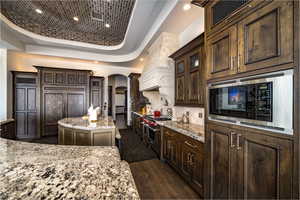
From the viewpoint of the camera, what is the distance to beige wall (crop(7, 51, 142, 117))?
437 centimetres

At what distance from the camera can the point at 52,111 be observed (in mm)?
4676

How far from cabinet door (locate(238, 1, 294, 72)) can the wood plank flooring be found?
1.91 m

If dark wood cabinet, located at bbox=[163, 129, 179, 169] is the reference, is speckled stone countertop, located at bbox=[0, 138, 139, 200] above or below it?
above

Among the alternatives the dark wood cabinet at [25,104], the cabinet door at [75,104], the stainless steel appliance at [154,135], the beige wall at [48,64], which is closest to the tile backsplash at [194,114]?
the stainless steel appliance at [154,135]

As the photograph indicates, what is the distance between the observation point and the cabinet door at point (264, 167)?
0.86 meters

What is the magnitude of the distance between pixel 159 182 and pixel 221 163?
1271 millimetres

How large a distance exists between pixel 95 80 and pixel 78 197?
220 inches

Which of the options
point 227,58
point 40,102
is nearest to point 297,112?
point 227,58

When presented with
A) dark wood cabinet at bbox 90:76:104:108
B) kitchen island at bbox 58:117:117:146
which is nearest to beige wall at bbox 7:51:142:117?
dark wood cabinet at bbox 90:76:104:108

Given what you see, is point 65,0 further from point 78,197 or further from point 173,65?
point 78,197

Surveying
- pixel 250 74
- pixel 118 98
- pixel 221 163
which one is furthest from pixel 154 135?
pixel 118 98

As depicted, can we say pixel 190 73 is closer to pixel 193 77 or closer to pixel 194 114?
pixel 193 77

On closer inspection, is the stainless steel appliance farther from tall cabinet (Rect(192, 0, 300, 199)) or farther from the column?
the column

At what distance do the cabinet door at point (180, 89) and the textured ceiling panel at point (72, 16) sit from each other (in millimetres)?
1865
